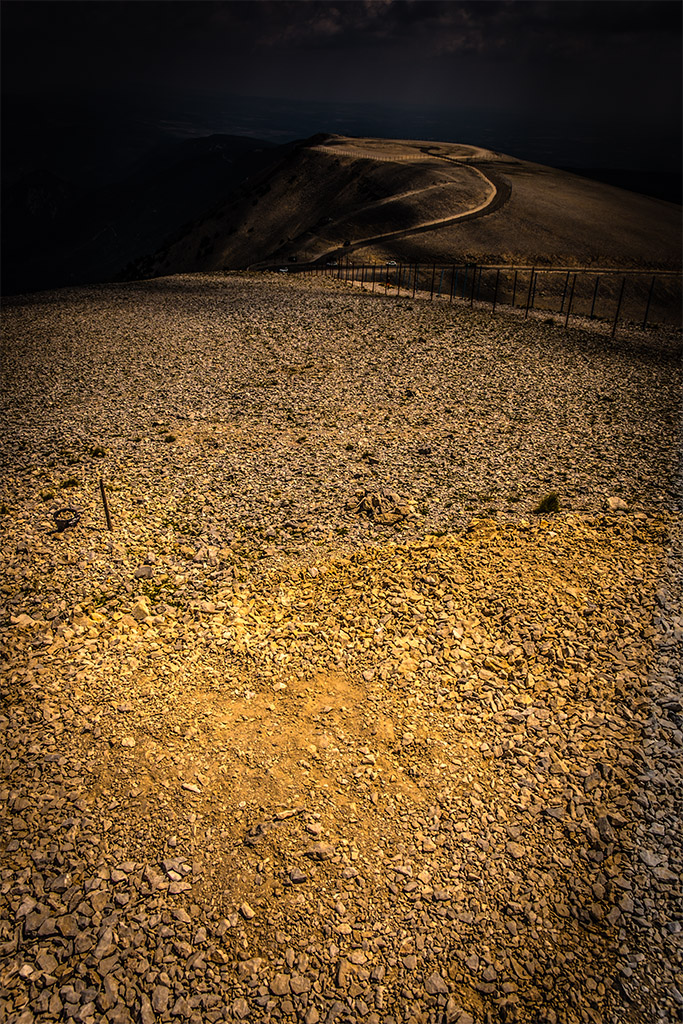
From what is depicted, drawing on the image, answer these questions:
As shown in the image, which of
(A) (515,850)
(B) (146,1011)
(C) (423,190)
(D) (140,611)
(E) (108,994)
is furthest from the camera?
(C) (423,190)

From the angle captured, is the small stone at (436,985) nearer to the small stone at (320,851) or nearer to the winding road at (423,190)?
the small stone at (320,851)

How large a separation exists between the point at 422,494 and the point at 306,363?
1281 centimetres

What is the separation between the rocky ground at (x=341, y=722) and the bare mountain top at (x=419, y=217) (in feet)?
174

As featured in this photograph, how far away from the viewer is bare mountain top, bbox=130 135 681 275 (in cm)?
6956

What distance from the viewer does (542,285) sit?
2340 inches

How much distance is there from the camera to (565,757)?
1023 cm

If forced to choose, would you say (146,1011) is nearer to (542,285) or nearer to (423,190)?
(542,285)

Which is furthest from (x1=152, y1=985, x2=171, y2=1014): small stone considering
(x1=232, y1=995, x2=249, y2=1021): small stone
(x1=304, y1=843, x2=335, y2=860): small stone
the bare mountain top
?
the bare mountain top

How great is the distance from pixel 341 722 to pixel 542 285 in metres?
59.4

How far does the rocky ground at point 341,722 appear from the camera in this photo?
7848mm

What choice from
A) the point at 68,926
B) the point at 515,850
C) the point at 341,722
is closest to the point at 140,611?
the point at 341,722

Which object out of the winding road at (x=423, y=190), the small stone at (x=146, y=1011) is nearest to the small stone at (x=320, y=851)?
the small stone at (x=146, y=1011)

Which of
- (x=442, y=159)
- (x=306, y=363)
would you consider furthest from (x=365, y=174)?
(x=306, y=363)

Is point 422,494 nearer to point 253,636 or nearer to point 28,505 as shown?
point 253,636
